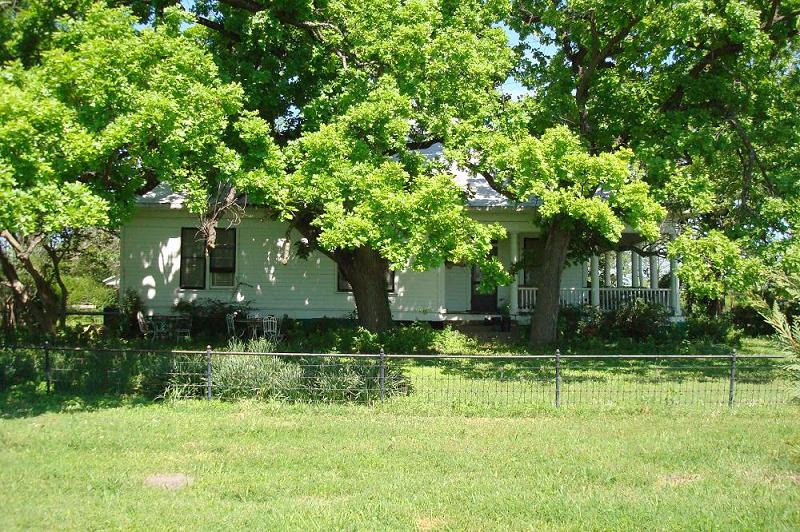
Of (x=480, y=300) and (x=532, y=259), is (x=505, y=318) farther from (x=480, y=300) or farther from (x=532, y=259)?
(x=480, y=300)

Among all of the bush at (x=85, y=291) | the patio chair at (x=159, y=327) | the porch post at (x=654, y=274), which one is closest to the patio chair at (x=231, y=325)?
the patio chair at (x=159, y=327)

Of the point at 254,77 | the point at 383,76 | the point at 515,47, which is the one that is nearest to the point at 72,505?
the point at 383,76

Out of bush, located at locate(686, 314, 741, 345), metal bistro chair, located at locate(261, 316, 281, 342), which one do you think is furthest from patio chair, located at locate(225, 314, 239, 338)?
bush, located at locate(686, 314, 741, 345)

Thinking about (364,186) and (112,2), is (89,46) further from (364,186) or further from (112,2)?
(364,186)

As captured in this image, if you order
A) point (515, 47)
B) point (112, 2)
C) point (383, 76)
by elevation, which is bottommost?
point (383, 76)

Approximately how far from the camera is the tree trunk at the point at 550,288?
18812mm

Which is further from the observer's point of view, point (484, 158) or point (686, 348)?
point (686, 348)

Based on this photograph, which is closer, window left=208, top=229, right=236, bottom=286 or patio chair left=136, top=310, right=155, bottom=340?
patio chair left=136, top=310, right=155, bottom=340

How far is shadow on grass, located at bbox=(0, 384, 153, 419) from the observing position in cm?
1095

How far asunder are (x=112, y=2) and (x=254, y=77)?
2860 mm

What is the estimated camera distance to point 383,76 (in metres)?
12.7

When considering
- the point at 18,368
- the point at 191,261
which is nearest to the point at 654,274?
the point at 191,261

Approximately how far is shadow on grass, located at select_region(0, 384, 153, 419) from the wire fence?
248 mm

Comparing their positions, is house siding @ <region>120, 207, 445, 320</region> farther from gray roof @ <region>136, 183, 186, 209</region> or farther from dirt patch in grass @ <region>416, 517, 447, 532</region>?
dirt patch in grass @ <region>416, 517, 447, 532</region>
